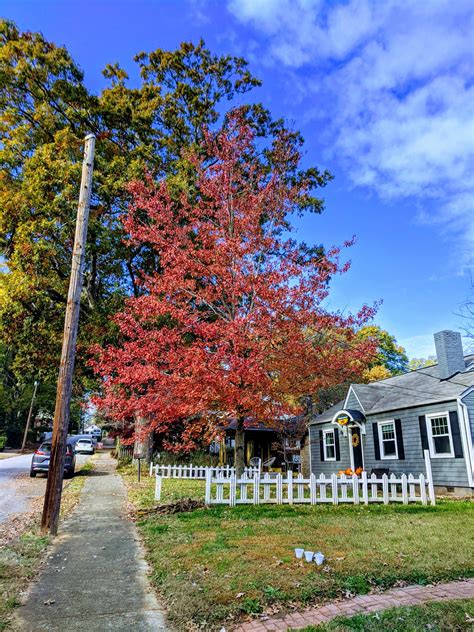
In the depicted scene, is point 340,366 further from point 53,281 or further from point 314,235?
point 53,281

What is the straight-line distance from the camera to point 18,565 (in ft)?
18.8

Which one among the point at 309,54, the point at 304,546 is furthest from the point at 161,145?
the point at 304,546

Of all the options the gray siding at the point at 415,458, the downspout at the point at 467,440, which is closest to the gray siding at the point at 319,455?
the gray siding at the point at 415,458

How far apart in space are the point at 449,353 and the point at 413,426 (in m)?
3.26

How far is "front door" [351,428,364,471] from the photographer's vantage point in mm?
18703

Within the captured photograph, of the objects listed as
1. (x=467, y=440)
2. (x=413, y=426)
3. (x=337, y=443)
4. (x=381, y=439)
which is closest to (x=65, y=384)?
(x=467, y=440)

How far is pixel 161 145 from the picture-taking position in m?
19.9

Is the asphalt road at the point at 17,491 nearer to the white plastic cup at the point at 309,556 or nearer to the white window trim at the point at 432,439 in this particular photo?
the white plastic cup at the point at 309,556

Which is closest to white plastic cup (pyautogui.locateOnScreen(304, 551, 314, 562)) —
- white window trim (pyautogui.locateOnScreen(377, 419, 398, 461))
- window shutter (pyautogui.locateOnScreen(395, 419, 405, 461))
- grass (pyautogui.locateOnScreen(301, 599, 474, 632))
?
grass (pyautogui.locateOnScreen(301, 599, 474, 632))

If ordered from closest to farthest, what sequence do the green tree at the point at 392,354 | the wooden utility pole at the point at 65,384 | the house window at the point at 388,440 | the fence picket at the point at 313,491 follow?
the wooden utility pole at the point at 65,384
the fence picket at the point at 313,491
the house window at the point at 388,440
the green tree at the point at 392,354

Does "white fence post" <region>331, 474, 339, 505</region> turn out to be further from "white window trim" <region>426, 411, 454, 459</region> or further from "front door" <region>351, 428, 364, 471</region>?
"front door" <region>351, 428, 364, 471</region>

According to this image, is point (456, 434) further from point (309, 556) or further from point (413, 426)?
point (309, 556)

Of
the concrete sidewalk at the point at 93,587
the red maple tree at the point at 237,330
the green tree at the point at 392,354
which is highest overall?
the green tree at the point at 392,354

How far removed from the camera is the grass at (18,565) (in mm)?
4316
